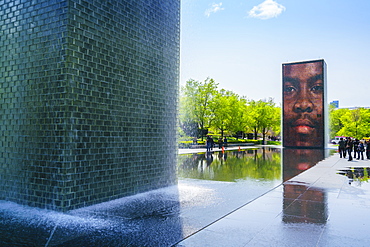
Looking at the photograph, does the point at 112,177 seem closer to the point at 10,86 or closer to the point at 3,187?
the point at 3,187

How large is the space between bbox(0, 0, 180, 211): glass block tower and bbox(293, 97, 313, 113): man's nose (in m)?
36.3

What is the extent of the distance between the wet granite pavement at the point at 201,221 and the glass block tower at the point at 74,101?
0.60m

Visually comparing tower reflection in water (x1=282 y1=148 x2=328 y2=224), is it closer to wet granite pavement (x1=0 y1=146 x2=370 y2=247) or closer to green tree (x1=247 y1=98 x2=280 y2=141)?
wet granite pavement (x1=0 y1=146 x2=370 y2=247)

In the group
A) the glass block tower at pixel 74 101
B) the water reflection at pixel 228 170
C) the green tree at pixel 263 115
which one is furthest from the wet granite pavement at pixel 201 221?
the green tree at pixel 263 115

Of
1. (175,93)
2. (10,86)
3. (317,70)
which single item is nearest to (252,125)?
(317,70)

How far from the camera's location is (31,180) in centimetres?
691

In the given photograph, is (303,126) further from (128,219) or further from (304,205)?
(128,219)

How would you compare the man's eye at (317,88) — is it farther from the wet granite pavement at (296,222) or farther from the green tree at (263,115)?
the wet granite pavement at (296,222)

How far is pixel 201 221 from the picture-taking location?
5.75 metres

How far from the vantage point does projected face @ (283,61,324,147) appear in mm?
39719

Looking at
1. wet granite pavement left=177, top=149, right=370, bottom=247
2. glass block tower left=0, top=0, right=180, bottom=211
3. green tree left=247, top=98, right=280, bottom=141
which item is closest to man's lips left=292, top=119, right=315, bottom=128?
green tree left=247, top=98, right=280, bottom=141

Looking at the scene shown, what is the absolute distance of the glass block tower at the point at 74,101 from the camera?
21.4 feet

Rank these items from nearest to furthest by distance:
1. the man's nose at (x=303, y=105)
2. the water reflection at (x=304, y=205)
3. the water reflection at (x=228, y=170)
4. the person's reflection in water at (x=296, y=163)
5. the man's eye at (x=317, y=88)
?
the water reflection at (x=304, y=205) < the water reflection at (x=228, y=170) < the person's reflection in water at (x=296, y=163) < the man's eye at (x=317, y=88) < the man's nose at (x=303, y=105)

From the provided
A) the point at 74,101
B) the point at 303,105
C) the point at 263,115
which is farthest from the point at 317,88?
the point at 74,101
